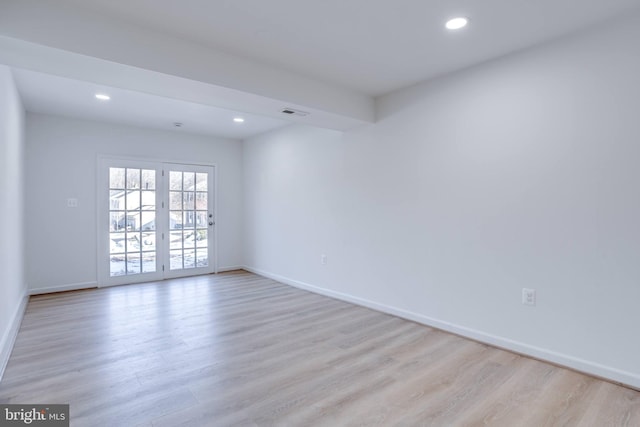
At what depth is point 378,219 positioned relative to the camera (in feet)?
13.1

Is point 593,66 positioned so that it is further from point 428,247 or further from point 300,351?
point 300,351

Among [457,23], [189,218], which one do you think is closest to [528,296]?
[457,23]

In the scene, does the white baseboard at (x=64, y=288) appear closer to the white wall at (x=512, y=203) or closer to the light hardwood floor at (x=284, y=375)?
the light hardwood floor at (x=284, y=375)

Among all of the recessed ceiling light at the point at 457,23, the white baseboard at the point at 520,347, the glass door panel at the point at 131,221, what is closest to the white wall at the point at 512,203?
the white baseboard at the point at 520,347

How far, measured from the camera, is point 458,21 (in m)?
2.39

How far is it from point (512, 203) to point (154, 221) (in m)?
5.29

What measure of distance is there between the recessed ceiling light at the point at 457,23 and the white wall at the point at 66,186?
491 centimetres

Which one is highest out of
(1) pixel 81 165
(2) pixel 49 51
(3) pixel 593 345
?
(2) pixel 49 51

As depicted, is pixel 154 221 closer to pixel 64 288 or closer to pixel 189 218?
pixel 189 218

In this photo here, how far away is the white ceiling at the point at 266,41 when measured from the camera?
2188mm

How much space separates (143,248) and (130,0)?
4326 millimetres

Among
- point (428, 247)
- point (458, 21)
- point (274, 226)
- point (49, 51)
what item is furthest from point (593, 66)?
point (274, 226)

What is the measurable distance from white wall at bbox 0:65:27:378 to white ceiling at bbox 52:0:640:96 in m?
1.42

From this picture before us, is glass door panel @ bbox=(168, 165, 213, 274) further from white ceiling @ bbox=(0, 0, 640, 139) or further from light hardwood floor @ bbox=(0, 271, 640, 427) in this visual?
white ceiling @ bbox=(0, 0, 640, 139)
